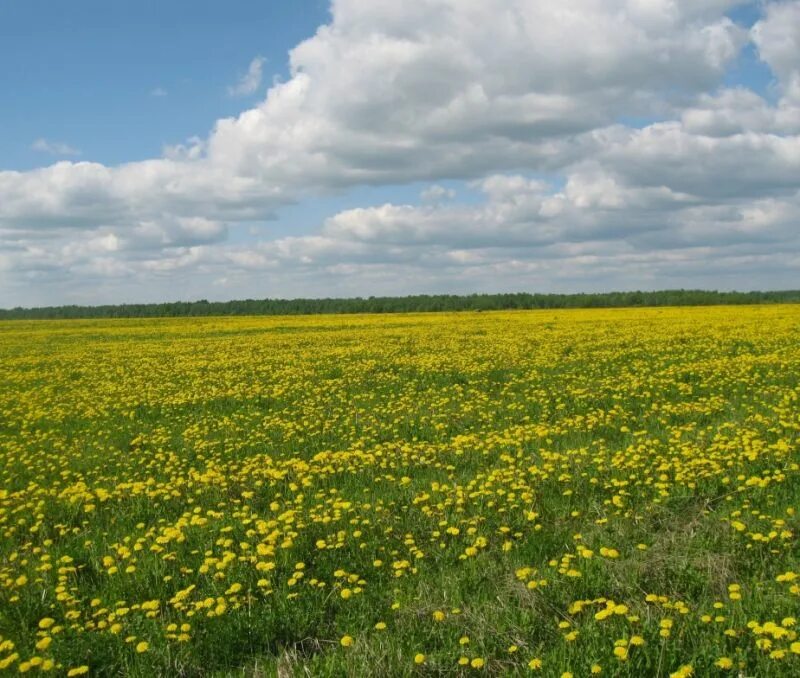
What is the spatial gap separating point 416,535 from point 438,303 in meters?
98.6

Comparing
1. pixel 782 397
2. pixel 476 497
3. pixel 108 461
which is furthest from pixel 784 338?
pixel 108 461

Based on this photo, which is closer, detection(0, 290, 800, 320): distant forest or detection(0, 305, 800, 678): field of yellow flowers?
detection(0, 305, 800, 678): field of yellow flowers

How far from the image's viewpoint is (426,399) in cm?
1392

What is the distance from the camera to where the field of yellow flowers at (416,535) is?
4418 mm

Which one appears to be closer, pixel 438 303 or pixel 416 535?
pixel 416 535

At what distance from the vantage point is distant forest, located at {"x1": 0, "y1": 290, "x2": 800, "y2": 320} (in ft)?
309

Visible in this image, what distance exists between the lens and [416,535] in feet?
21.4

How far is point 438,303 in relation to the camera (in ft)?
343

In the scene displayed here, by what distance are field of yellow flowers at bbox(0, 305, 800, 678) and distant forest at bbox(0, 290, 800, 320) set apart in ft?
277

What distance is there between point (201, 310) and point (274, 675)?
11326 centimetres

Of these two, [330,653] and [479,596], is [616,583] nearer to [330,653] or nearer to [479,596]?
[479,596]

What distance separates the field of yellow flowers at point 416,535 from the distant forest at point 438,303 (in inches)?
3322

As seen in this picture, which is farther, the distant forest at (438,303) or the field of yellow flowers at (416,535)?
the distant forest at (438,303)

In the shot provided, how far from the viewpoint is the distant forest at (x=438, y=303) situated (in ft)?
309
